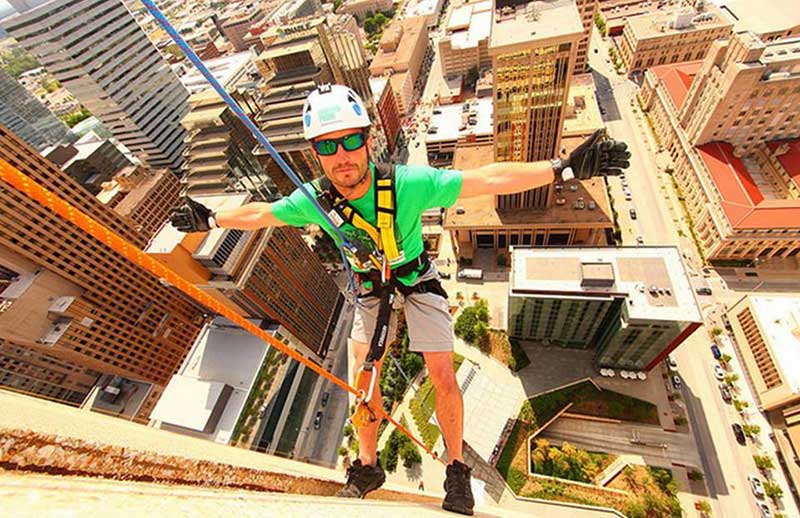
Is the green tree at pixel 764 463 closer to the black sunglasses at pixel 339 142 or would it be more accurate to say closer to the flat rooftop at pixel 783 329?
the flat rooftop at pixel 783 329

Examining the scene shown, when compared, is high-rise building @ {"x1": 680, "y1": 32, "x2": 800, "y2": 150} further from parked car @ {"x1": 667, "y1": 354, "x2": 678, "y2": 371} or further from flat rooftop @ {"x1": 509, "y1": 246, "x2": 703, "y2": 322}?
parked car @ {"x1": 667, "y1": 354, "x2": 678, "y2": 371}

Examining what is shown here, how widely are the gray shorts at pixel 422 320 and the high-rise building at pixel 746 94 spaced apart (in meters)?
46.0

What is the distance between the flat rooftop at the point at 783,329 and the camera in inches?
1040

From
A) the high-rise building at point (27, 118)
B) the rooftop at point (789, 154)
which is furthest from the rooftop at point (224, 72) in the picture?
the rooftop at point (789, 154)

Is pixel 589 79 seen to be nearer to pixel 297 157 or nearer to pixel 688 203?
pixel 688 203

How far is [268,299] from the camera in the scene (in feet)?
101

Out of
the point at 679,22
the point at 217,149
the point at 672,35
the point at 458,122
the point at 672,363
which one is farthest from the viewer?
the point at 672,35

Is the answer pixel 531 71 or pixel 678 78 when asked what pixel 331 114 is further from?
pixel 678 78

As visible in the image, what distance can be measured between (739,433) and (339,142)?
38.5m

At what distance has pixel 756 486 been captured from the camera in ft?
82.2

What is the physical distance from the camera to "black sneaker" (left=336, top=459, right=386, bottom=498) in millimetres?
6594

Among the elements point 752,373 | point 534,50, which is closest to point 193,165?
point 534,50

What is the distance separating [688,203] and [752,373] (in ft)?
67.3

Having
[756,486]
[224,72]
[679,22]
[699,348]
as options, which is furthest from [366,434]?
[224,72]
